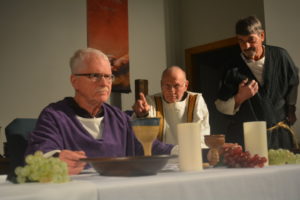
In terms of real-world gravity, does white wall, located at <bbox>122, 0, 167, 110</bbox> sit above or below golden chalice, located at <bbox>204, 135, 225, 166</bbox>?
above

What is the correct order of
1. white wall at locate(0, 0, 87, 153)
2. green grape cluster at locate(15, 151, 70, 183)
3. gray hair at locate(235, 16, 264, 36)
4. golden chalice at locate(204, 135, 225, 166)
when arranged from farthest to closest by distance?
white wall at locate(0, 0, 87, 153)
gray hair at locate(235, 16, 264, 36)
golden chalice at locate(204, 135, 225, 166)
green grape cluster at locate(15, 151, 70, 183)

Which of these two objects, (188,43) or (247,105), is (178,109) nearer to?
(247,105)

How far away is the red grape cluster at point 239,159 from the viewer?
1663 mm

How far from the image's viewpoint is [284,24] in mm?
5711

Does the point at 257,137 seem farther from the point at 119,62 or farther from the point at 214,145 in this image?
the point at 119,62

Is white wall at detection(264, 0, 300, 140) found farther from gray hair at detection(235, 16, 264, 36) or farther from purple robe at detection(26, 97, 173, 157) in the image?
purple robe at detection(26, 97, 173, 157)

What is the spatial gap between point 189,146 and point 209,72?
6095mm

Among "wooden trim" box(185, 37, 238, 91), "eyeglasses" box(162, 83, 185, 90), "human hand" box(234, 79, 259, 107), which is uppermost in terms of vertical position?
"wooden trim" box(185, 37, 238, 91)

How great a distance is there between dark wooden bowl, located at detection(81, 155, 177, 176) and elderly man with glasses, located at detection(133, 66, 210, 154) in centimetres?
227

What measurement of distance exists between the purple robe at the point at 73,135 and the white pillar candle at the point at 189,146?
0.58m

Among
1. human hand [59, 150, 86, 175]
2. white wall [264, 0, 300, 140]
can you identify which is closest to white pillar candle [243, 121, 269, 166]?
human hand [59, 150, 86, 175]

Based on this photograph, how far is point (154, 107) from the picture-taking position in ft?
12.9

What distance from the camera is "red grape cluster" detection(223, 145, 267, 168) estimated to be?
166 cm

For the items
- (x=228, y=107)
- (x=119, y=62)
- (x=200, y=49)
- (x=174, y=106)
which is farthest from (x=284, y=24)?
(x=228, y=107)
